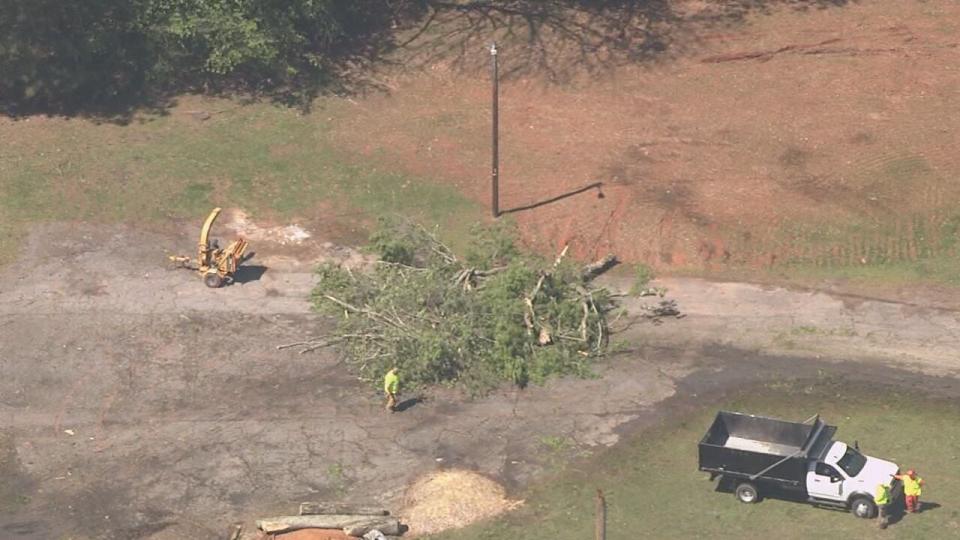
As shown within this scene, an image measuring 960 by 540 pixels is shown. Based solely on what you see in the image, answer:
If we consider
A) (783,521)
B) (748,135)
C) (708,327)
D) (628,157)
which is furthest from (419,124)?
(783,521)

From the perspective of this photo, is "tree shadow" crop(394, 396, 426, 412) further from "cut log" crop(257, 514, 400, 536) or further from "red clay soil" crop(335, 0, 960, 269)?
"red clay soil" crop(335, 0, 960, 269)

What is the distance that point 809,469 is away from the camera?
32688 millimetres

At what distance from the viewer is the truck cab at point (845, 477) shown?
1275 inches

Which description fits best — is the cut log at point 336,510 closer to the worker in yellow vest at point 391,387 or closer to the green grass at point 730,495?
the green grass at point 730,495

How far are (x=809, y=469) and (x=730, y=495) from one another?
6.67 ft

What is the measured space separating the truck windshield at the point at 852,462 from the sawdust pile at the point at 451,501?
24.4 feet

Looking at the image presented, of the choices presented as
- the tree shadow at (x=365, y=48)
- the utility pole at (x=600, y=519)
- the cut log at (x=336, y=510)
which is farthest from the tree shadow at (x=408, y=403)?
the tree shadow at (x=365, y=48)

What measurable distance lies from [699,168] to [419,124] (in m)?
10.2

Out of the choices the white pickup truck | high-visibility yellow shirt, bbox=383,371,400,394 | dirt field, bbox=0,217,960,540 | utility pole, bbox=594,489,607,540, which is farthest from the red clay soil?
utility pole, bbox=594,489,607,540

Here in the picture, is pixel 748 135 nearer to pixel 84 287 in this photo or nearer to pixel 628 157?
pixel 628 157

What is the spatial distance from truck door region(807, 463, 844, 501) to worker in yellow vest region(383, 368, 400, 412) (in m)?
10.6

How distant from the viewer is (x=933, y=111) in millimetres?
49875

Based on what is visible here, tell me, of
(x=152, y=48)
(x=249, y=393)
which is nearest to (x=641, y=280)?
(x=249, y=393)

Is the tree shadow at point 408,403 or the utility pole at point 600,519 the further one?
the tree shadow at point 408,403
